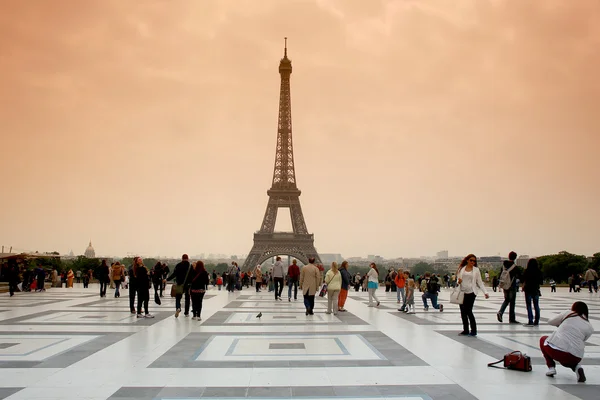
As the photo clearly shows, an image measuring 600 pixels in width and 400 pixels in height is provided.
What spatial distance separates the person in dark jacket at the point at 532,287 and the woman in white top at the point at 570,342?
223 inches

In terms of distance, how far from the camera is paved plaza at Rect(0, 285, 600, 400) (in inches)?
253

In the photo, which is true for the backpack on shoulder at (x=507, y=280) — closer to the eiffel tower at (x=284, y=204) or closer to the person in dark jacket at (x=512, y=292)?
the person in dark jacket at (x=512, y=292)

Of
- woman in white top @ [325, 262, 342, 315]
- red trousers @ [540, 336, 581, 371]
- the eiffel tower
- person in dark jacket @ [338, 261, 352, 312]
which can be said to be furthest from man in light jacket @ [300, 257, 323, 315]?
the eiffel tower

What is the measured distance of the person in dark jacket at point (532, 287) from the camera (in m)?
13.2

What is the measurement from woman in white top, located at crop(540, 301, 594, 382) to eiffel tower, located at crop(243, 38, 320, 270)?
6496 cm

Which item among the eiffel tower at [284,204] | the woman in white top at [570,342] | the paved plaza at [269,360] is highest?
the eiffel tower at [284,204]

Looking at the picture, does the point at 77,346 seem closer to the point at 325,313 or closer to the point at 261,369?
→ the point at 261,369

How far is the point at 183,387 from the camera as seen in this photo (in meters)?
6.55

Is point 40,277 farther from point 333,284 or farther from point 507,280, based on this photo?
point 507,280

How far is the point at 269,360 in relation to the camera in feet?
27.2

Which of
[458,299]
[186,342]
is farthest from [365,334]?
[186,342]

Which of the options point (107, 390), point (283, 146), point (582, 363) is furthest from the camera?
point (283, 146)

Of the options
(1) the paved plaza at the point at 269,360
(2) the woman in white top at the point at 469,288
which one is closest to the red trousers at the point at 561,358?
(1) the paved plaza at the point at 269,360

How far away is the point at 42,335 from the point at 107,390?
5192 mm
